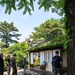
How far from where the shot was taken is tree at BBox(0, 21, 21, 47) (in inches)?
2212

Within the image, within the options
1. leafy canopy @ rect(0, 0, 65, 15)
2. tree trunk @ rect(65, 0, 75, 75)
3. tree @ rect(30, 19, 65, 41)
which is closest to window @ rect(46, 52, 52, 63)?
leafy canopy @ rect(0, 0, 65, 15)

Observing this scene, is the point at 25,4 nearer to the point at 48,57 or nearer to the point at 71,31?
the point at 71,31

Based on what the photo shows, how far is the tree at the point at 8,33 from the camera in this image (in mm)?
56188

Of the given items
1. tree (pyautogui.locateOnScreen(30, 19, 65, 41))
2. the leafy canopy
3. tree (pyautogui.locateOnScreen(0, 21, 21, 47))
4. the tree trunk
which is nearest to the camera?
the tree trunk

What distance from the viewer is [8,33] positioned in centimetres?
5712

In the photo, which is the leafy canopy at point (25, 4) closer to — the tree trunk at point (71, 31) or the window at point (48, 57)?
the tree trunk at point (71, 31)

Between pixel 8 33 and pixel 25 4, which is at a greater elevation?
pixel 8 33

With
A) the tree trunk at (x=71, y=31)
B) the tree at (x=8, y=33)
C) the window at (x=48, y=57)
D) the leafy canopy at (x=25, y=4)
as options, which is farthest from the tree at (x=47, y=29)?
the tree trunk at (x=71, y=31)

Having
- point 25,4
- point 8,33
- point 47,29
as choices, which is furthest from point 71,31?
point 8,33

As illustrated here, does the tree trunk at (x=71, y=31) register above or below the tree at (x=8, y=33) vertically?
below

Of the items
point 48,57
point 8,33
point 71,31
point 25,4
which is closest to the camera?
point 71,31

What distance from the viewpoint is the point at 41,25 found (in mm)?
51438

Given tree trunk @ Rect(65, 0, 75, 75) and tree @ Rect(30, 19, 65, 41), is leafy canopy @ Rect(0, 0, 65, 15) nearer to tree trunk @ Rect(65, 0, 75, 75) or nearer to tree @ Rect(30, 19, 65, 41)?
tree trunk @ Rect(65, 0, 75, 75)

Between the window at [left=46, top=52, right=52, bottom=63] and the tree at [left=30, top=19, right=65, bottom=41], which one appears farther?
the tree at [left=30, top=19, right=65, bottom=41]
